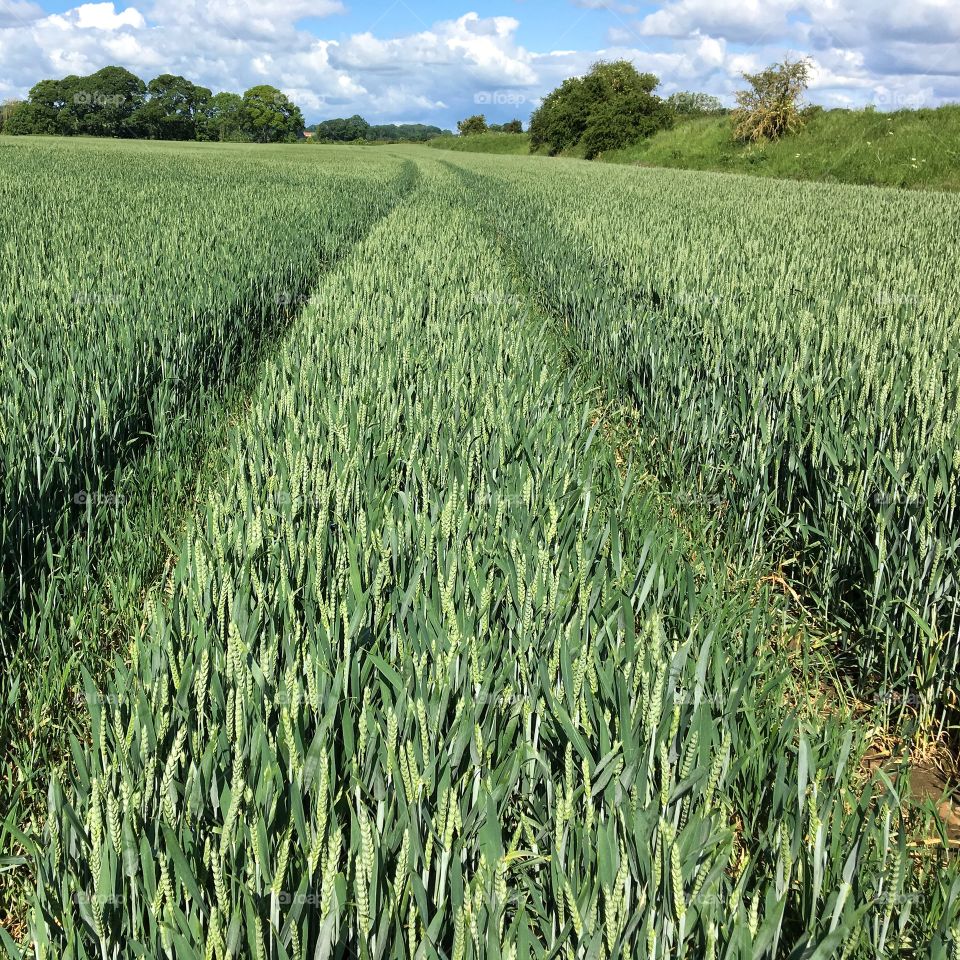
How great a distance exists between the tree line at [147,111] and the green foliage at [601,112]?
33821 millimetres

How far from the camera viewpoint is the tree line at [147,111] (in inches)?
2325

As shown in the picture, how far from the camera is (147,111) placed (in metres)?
60.2

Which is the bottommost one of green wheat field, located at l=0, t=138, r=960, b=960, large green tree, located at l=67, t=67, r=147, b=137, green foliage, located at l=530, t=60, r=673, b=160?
green wheat field, located at l=0, t=138, r=960, b=960

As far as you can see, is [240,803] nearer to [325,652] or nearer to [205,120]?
[325,652]

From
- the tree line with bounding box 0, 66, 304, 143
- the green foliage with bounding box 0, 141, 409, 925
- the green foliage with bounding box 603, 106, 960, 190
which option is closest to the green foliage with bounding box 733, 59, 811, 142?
the green foliage with bounding box 603, 106, 960, 190

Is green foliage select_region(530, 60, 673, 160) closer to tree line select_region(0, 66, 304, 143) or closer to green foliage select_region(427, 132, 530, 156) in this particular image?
green foliage select_region(427, 132, 530, 156)

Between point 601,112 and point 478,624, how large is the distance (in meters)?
43.8

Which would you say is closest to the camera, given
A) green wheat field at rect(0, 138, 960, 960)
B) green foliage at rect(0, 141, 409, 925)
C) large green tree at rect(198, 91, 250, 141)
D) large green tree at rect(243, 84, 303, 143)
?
green wheat field at rect(0, 138, 960, 960)

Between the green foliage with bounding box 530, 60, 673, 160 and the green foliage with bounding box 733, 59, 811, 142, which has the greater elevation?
the green foliage with bounding box 530, 60, 673, 160

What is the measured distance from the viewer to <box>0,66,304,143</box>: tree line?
194 ft

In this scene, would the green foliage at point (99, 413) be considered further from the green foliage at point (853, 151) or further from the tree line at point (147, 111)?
the tree line at point (147, 111)

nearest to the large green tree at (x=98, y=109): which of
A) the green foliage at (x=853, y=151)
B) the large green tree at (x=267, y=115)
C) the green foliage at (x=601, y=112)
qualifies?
the large green tree at (x=267, y=115)

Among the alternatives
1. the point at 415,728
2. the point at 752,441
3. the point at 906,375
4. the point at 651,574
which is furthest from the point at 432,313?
the point at 415,728

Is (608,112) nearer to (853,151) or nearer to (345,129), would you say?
(853,151)
